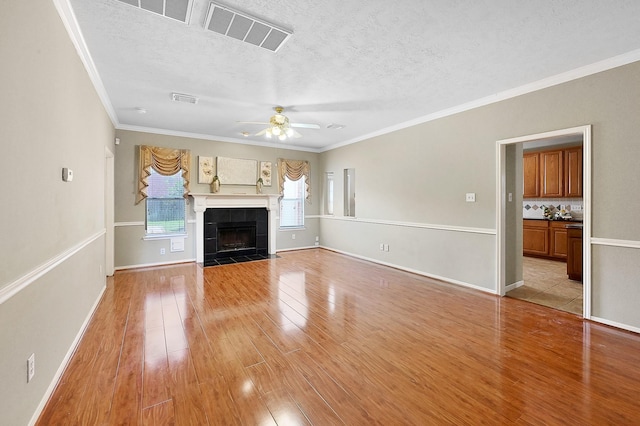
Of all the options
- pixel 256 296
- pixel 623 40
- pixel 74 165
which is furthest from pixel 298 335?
pixel 623 40

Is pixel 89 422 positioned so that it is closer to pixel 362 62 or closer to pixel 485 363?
pixel 485 363

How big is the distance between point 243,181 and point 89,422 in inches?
210

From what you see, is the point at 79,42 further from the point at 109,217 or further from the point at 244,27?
the point at 109,217

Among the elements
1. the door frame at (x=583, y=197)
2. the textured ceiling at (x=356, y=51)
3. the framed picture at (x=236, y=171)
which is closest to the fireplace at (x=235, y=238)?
the framed picture at (x=236, y=171)

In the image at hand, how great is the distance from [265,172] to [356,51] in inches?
180

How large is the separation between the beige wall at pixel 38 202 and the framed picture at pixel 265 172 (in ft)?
13.7

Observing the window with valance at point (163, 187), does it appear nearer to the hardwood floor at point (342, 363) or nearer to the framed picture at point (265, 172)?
the framed picture at point (265, 172)

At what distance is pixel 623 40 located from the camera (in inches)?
99.0

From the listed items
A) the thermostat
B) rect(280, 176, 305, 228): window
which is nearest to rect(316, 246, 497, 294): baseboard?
rect(280, 176, 305, 228): window

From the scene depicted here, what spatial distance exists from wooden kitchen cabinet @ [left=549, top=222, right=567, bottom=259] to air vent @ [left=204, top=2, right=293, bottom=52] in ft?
22.5

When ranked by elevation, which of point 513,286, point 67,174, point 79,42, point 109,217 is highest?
point 79,42

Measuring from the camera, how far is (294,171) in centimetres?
727

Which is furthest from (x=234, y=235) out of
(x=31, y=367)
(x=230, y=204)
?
(x=31, y=367)

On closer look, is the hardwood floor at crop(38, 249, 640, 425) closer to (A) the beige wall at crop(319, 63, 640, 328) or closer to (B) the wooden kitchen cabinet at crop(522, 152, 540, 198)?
(A) the beige wall at crop(319, 63, 640, 328)
